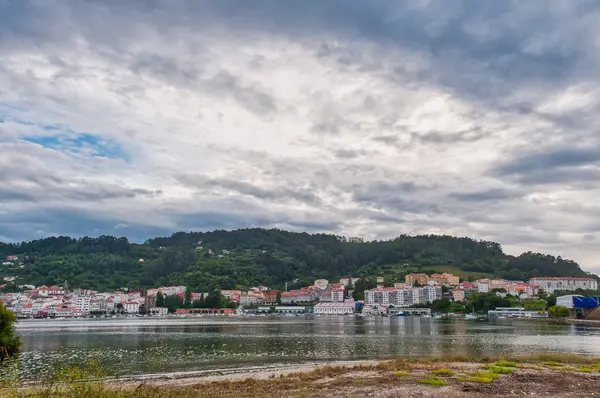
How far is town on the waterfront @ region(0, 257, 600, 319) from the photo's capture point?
150625 millimetres

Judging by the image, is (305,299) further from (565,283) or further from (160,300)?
(565,283)

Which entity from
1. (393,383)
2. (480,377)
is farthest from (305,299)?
(393,383)

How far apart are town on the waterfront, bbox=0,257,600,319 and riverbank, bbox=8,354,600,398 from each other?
119m

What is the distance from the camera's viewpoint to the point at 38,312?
500ft

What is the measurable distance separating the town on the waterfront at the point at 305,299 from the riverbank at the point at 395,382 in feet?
392

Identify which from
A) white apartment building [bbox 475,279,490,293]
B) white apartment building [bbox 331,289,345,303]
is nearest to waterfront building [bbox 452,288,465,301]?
white apartment building [bbox 475,279,490,293]

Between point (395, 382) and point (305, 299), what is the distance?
171036 millimetres

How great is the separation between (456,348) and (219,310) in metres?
130

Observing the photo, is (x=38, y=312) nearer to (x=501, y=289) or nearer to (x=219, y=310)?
(x=219, y=310)

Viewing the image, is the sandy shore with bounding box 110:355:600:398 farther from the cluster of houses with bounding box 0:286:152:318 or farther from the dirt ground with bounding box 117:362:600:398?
the cluster of houses with bounding box 0:286:152:318

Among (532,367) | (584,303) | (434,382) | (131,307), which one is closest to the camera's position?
(434,382)

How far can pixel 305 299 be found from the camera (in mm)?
188250

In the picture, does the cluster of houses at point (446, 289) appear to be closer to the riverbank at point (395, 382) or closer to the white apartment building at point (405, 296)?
the white apartment building at point (405, 296)

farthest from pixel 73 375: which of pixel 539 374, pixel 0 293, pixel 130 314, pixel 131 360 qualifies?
pixel 0 293
